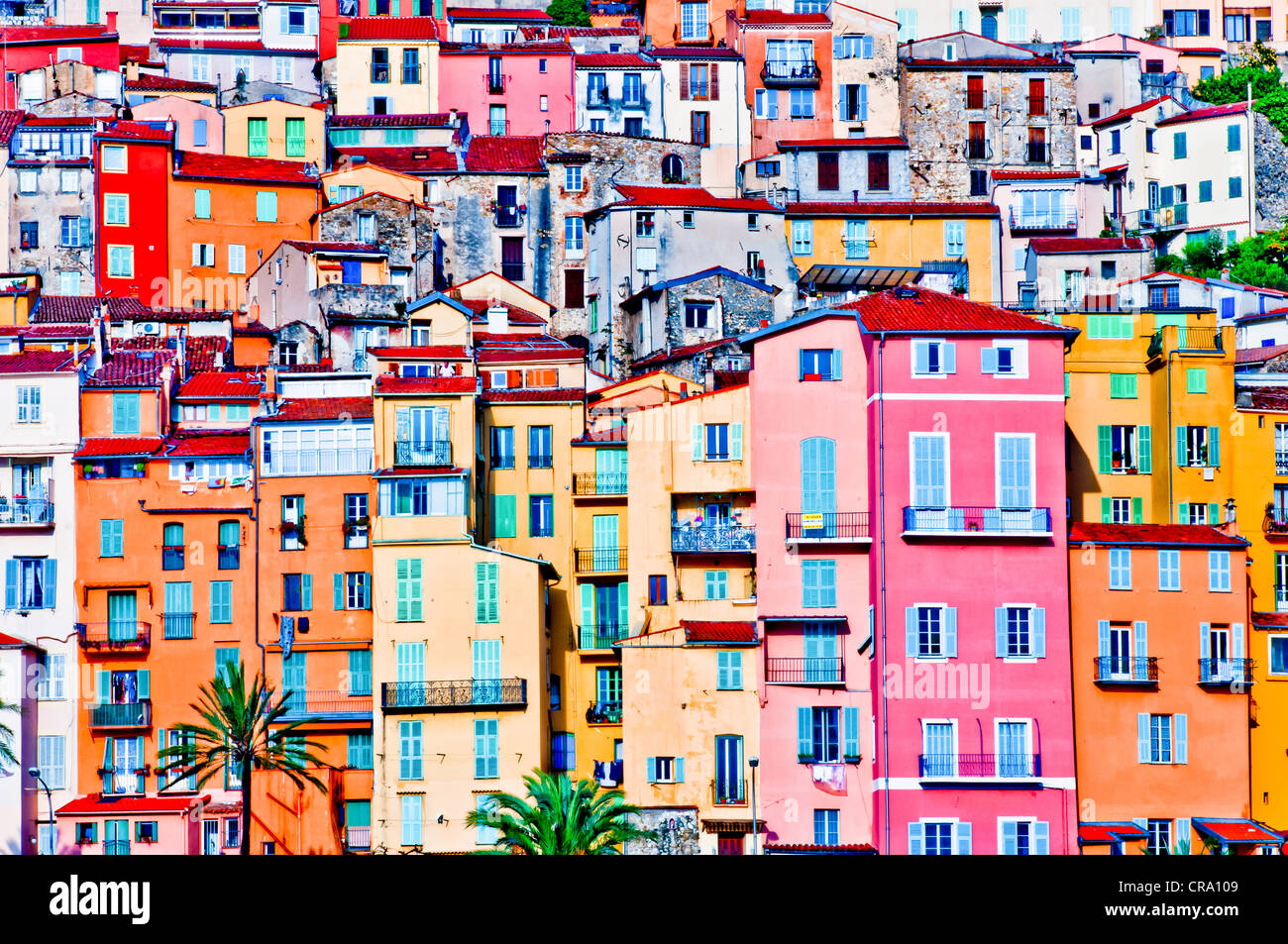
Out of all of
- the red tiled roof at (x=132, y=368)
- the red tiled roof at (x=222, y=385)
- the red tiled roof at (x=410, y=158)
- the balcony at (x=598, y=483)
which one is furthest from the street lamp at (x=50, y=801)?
the red tiled roof at (x=410, y=158)

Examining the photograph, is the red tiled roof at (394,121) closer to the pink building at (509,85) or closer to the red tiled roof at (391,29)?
the pink building at (509,85)

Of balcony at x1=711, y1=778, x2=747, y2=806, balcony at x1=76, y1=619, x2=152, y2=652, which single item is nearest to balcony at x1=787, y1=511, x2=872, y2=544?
balcony at x1=711, y1=778, x2=747, y2=806

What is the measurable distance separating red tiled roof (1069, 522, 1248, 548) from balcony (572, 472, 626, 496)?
1451 centimetres

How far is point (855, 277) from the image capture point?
278ft

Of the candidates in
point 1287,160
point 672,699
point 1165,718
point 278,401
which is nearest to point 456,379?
point 278,401

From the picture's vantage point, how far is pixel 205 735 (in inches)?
2303

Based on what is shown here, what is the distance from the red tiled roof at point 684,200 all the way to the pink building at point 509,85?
43.5 feet

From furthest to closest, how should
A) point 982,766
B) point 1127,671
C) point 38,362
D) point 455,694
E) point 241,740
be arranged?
point 38,362 < point 455,694 < point 241,740 < point 1127,671 < point 982,766

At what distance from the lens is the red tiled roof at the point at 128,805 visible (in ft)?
195

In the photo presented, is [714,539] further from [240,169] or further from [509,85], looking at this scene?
[509,85]

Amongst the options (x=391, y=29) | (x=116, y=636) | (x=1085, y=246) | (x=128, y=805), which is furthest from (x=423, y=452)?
(x=391, y=29)

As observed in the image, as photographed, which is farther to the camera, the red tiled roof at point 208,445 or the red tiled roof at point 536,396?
the red tiled roof at point 536,396

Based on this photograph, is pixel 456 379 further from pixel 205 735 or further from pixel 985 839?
pixel 985 839

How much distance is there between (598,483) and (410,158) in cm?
3387
